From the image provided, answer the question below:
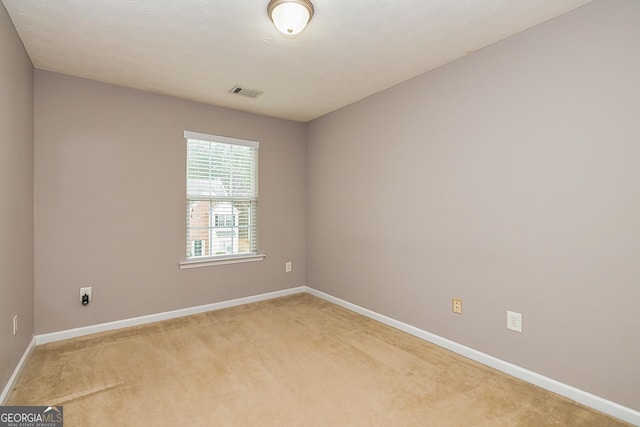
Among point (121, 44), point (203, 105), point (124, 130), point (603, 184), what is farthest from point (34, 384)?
point (603, 184)

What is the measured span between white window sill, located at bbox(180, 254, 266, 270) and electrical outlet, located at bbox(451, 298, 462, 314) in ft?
7.77

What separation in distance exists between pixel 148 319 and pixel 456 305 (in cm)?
301

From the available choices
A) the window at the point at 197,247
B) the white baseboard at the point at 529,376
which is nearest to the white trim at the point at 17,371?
the window at the point at 197,247

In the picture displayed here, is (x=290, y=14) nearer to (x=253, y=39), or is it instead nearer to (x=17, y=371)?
(x=253, y=39)

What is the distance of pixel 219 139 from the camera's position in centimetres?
374

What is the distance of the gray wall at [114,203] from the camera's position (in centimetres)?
284

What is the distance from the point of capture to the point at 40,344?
2.77 meters

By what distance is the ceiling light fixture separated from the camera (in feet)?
5.97

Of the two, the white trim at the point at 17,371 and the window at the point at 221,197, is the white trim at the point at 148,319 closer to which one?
the white trim at the point at 17,371

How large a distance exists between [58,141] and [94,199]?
58cm

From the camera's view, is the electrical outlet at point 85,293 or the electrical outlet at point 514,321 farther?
the electrical outlet at point 85,293

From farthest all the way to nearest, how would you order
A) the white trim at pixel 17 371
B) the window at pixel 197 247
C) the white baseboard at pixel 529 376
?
the window at pixel 197 247 < the white trim at pixel 17 371 < the white baseboard at pixel 529 376

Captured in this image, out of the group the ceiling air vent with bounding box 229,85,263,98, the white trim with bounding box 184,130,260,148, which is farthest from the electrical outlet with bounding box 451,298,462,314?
the white trim with bounding box 184,130,260,148

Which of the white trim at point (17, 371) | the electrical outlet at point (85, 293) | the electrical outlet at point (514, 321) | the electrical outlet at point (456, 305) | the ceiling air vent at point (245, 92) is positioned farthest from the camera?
the ceiling air vent at point (245, 92)
